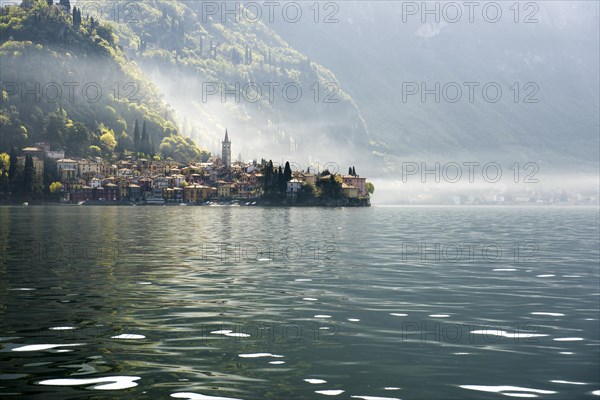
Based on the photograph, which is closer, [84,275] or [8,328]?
[8,328]

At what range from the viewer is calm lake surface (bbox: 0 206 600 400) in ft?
59.3

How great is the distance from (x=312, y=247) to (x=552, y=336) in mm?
43069

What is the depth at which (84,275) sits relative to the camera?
135ft

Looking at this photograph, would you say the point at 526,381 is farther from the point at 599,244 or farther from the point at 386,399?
the point at 599,244

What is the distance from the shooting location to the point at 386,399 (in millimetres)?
16828

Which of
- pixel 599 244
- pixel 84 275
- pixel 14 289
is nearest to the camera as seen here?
pixel 14 289

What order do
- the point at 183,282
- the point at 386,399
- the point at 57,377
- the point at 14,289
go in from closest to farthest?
1. the point at 386,399
2. the point at 57,377
3. the point at 14,289
4. the point at 183,282

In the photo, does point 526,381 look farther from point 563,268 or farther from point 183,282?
point 563,268

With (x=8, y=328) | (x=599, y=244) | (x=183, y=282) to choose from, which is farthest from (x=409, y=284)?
(x=599, y=244)

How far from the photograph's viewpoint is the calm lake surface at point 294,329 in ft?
59.3

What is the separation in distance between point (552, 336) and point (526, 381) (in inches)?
266

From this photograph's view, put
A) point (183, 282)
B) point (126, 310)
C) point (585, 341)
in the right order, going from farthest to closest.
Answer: point (183, 282)
point (126, 310)
point (585, 341)

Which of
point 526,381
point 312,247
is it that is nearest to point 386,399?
point 526,381

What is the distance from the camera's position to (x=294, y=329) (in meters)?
25.5
